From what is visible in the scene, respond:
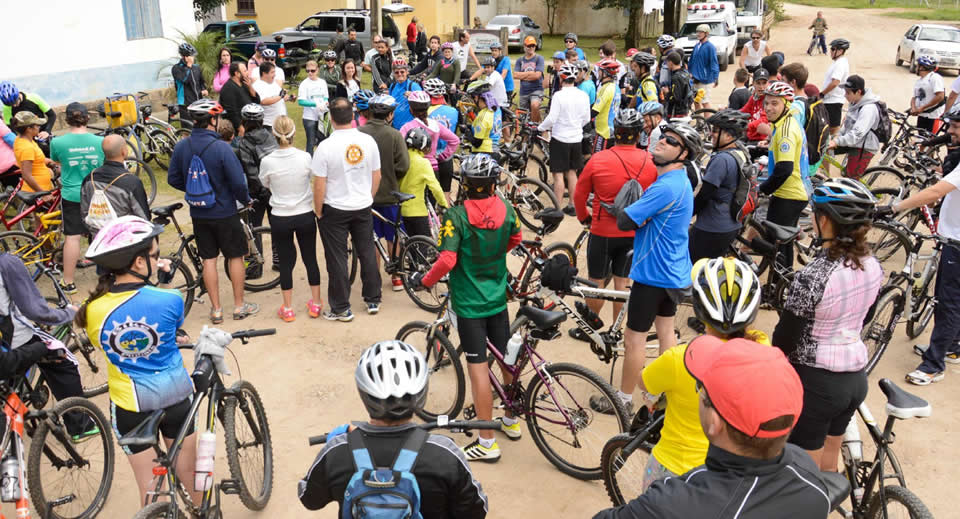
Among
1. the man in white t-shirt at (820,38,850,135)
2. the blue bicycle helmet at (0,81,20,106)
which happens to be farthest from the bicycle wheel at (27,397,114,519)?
the man in white t-shirt at (820,38,850,135)

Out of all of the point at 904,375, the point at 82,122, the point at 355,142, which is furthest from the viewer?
the point at 82,122

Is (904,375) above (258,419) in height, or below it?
below

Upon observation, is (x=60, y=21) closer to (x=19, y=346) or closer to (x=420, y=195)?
(x=420, y=195)

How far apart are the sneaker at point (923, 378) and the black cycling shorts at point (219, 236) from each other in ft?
19.6

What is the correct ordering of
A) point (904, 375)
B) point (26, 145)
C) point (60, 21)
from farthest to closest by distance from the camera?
1. point (60, 21)
2. point (26, 145)
3. point (904, 375)

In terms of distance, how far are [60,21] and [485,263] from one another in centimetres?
1256

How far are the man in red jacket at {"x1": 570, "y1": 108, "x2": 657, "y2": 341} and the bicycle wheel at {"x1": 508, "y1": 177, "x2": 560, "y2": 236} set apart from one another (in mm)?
3188

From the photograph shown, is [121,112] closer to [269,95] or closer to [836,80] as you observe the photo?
[269,95]

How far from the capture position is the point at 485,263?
181 inches

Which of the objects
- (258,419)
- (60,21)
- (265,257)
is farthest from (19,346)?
(60,21)

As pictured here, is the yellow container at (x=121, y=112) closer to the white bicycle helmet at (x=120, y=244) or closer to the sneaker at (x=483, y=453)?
the white bicycle helmet at (x=120, y=244)

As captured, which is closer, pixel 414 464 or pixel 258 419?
pixel 414 464

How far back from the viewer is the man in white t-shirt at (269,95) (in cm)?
1061

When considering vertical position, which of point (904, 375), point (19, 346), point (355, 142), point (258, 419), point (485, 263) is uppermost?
point (355, 142)
